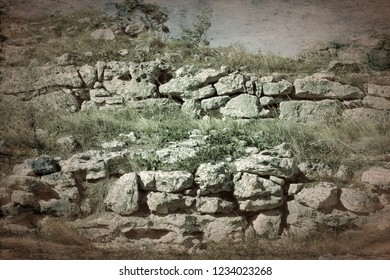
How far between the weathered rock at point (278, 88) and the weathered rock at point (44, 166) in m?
2.35

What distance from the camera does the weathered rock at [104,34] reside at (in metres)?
5.13

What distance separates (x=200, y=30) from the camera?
483cm

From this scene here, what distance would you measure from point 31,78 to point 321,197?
3.31 meters

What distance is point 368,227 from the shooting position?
14.0 feet

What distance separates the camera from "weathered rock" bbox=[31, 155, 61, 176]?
445cm

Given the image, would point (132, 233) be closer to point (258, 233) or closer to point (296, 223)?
point (258, 233)

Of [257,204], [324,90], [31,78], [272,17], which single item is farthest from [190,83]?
[31,78]

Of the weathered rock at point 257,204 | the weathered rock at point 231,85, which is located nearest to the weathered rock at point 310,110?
the weathered rock at point 231,85

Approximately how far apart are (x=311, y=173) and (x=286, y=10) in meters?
1.71

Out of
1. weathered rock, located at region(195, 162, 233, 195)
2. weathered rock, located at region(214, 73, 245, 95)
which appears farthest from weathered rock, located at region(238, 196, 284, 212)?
weathered rock, located at region(214, 73, 245, 95)

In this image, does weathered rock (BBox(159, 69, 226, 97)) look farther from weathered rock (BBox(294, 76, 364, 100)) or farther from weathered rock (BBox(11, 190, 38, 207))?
weathered rock (BBox(11, 190, 38, 207))

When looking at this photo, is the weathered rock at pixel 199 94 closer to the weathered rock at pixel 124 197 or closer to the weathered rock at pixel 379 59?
the weathered rock at pixel 124 197

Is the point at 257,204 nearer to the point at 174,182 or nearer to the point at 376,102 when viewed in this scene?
the point at 174,182

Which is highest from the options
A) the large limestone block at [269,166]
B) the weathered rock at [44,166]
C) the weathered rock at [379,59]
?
the weathered rock at [379,59]
